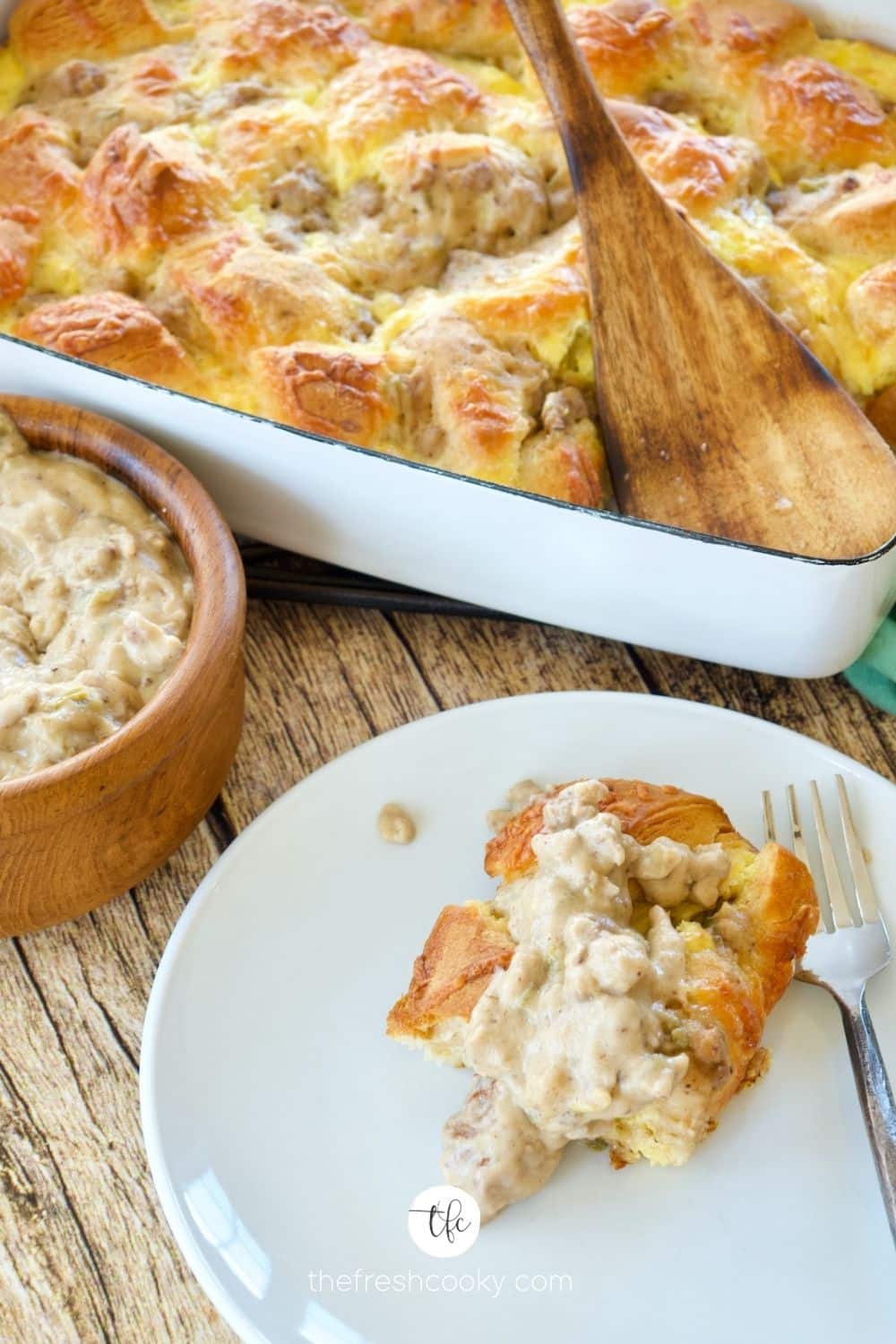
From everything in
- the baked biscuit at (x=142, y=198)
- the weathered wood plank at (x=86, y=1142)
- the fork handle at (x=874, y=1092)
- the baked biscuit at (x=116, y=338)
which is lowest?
the weathered wood plank at (x=86, y=1142)

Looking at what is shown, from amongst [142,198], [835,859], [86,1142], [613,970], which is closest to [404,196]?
[142,198]

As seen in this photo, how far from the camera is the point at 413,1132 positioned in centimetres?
150

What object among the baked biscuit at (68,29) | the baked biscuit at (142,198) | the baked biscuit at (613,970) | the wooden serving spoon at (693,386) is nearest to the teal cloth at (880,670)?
the wooden serving spoon at (693,386)

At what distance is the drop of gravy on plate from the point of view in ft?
5.63

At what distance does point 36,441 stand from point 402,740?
0.63 metres

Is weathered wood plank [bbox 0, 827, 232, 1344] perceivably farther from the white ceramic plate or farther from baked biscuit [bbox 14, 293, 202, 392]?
baked biscuit [bbox 14, 293, 202, 392]

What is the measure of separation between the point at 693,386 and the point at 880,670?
48 cm

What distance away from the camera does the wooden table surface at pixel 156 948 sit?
4.85 ft

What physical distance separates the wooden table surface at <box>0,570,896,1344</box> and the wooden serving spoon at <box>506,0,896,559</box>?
0.30m

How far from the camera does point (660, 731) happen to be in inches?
71.5

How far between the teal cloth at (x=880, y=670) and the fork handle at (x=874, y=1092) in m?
0.55

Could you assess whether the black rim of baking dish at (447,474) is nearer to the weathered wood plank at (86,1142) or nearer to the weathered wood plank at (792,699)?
the weathered wood plank at (792,699)

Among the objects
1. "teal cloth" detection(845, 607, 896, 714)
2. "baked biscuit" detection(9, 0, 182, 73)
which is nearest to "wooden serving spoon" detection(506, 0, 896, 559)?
"teal cloth" detection(845, 607, 896, 714)

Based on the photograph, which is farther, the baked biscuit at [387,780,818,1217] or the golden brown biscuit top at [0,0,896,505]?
the golden brown biscuit top at [0,0,896,505]
